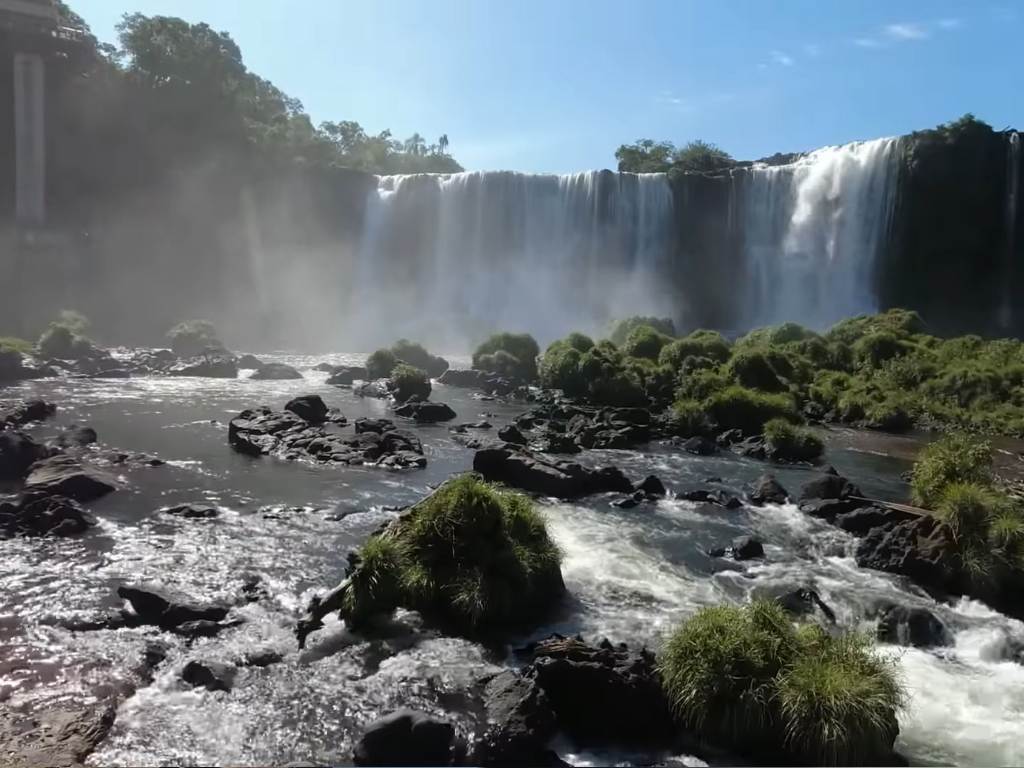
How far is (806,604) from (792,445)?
494 inches

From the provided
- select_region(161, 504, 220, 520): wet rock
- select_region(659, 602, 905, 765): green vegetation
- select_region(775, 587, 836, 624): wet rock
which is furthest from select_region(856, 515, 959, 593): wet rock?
select_region(161, 504, 220, 520): wet rock

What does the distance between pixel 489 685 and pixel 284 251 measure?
2453 inches

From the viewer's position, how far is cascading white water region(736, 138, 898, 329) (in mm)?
51000

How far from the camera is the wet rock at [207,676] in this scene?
29.2 ft

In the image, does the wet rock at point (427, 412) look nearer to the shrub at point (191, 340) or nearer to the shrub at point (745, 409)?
the shrub at point (745, 409)

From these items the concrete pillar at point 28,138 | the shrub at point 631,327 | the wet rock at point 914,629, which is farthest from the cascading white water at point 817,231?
the concrete pillar at point 28,138

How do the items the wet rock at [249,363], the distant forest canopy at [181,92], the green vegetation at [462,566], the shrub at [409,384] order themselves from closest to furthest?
the green vegetation at [462,566] → the shrub at [409,384] → the wet rock at [249,363] → the distant forest canopy at [181,92]

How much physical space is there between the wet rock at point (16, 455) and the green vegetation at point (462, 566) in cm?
1127

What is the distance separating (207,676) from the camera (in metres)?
9.00

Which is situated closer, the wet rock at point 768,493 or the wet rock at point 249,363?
the wet rock at point 768,493

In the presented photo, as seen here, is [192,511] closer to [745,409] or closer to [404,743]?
[404,743]

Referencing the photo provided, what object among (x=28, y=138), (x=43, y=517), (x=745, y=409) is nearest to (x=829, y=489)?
(x=745, y=409)

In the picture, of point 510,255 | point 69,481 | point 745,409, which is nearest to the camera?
point 69,481

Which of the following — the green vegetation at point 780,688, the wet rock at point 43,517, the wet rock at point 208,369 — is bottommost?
the wet rock at point 208,369
